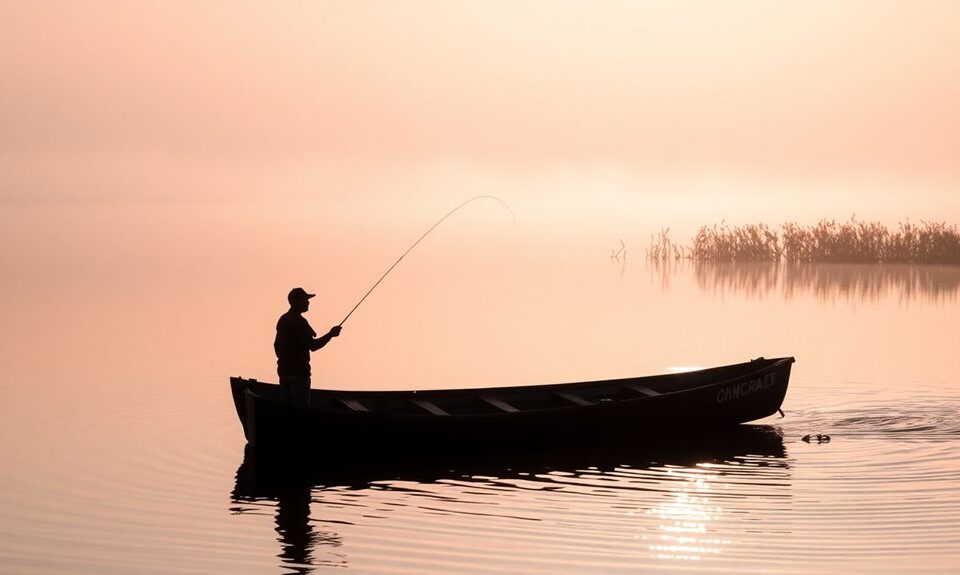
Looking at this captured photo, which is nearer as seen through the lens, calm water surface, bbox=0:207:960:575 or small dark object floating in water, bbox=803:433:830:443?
calm water surface, bbox=0:207:960:575

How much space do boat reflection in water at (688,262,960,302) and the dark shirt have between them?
93.6ft

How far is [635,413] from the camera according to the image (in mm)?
18547

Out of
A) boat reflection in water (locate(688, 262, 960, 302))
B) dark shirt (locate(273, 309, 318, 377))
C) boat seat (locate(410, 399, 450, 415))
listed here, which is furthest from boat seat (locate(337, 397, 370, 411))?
boat reflection in water (locate(688, 262, 960, 302))

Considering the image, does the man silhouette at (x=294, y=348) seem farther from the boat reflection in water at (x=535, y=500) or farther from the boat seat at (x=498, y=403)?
the boat seat at (x=498, y=403)

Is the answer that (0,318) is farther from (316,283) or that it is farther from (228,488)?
(228,488)

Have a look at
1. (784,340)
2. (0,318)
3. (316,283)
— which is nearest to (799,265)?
(316,283)

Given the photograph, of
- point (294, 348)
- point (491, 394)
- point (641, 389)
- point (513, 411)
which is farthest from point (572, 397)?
point (294, 348)

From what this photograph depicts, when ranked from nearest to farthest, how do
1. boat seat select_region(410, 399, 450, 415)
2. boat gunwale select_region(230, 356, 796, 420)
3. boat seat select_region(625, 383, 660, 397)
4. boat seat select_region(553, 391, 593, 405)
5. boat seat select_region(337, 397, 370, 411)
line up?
boat gunwale select_region(230, 356, 796, 420) < boat seat select_region(337, 397, 370, 411) < boat seat select_region(410, 399, 450, 415) < boat seat select_region(553, 391, 593, 405) < boat seat select_region(625, 383, 660, 397)

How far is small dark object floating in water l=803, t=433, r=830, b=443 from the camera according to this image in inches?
734

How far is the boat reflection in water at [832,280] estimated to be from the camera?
4488 cm

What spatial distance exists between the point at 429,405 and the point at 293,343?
244 cm

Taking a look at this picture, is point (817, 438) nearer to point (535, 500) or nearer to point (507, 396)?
point (507, 396)

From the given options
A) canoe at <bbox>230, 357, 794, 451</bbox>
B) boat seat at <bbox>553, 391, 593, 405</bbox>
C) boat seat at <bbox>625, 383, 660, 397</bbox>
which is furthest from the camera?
boat seat at <bbox>625, 383, 660, 397</bbox>

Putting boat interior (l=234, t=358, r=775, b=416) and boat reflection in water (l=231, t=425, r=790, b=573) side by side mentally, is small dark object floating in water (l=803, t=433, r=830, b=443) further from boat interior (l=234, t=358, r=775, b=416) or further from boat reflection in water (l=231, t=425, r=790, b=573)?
boat interior (l=234, t=358, r=775, b=416)
